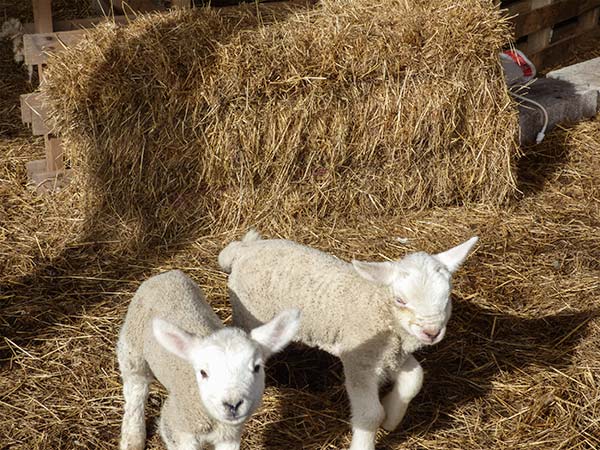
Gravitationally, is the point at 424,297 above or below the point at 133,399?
above

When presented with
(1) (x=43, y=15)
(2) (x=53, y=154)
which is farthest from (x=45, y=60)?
(2) (x=53, y=154)

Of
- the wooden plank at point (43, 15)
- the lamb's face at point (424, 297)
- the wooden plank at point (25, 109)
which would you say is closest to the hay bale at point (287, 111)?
the wooden plank at point (43, 15)

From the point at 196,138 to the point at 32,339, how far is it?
1.62 m

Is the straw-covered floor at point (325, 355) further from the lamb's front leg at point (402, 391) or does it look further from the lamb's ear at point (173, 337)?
the lamb's ear at point (173, 337)

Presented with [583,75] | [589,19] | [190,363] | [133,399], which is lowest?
[133,399]

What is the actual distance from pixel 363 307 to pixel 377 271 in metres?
0.28

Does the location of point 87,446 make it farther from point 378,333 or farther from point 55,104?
point 55,104

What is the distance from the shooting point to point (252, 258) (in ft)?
13.8

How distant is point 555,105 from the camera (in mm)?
7246

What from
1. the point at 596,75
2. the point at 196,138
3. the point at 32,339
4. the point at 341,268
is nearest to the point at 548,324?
the point at 341,268

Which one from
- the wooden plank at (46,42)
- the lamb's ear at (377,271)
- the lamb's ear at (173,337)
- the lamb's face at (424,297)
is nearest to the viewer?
the lamb's ear at (173,337)

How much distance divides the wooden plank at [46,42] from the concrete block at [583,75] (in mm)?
4556

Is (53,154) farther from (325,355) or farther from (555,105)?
(555,105)

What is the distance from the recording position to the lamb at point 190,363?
9.89ft
